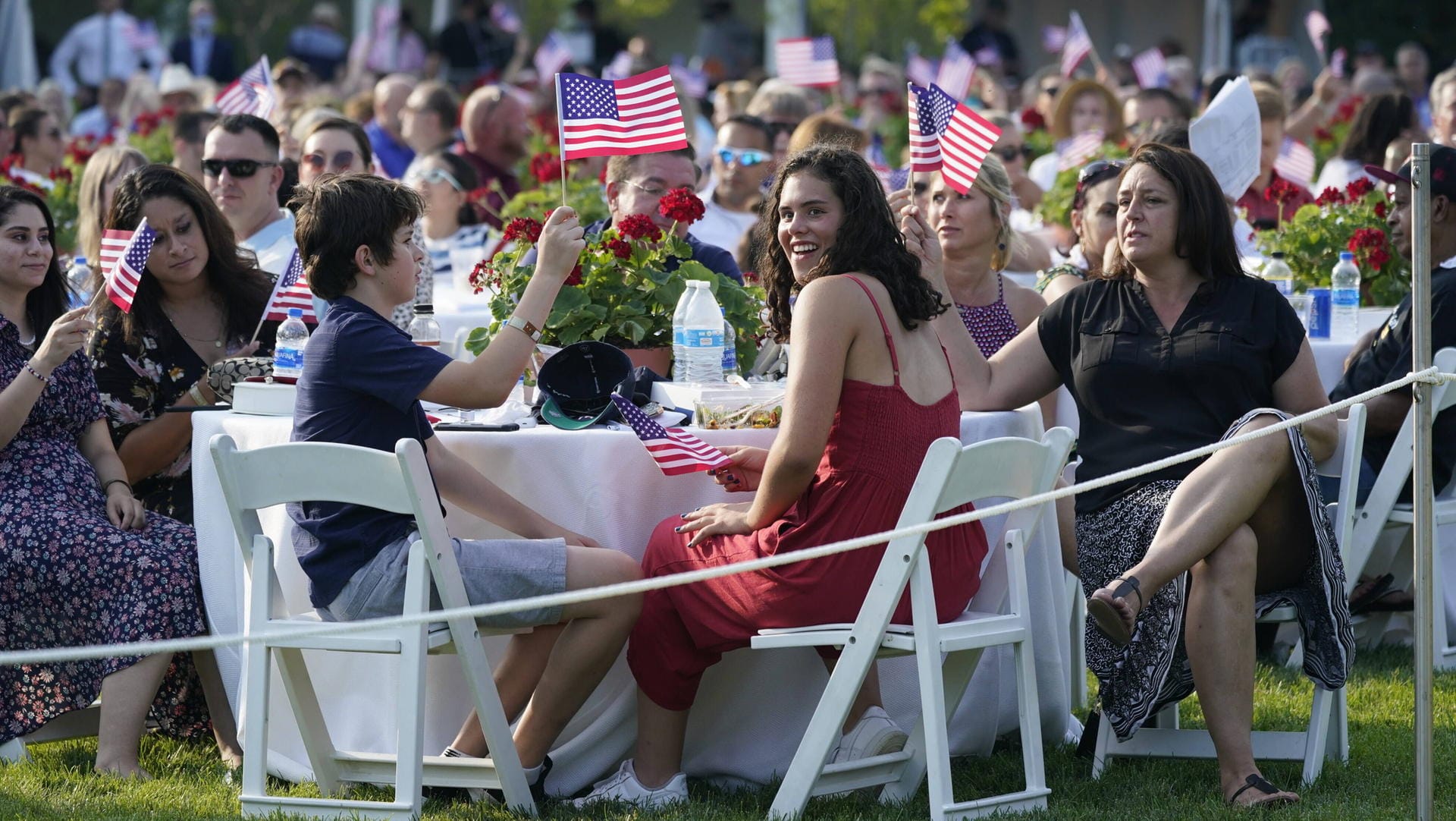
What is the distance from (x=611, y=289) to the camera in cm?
467

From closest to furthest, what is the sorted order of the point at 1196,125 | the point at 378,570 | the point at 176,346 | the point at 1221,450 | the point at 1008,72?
1. the point at 378,570
2. the point at 1221,450
3. the point at 176,346
4. the point at 1196,125
5. the point at 1008,72

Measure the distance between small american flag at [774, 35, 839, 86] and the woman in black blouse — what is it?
910 cm

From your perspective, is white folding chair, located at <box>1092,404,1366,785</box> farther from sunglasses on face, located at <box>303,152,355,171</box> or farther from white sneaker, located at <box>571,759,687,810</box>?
sunglasses on face, located at <box>303,152,355,171</box>

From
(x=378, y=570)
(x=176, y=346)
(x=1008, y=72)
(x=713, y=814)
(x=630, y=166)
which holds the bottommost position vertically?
(x=713, y=814)

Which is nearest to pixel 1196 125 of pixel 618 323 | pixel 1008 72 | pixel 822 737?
pixel 618 323

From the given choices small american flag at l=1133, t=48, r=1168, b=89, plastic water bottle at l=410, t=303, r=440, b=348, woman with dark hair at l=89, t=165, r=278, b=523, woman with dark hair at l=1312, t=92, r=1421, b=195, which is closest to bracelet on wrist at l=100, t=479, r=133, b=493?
woman with dark hair at l=89, t=165, r=278, b=523

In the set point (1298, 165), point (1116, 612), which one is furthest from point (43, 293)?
point (1298, 165)

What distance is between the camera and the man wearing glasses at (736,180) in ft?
28.4

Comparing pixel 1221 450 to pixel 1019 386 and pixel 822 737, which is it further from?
pixel 822 737

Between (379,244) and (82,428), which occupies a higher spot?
(379,244)

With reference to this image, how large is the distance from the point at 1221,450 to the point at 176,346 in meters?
3.07

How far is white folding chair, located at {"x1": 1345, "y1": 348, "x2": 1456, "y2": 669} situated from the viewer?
526cm

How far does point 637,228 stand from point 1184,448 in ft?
5.23

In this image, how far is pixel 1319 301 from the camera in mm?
6332
